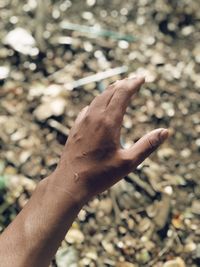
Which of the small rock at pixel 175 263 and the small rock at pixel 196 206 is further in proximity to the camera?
the small rock at pixel 196 206

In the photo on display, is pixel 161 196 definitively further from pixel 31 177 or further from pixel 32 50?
pixel 32 50

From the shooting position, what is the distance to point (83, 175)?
1532 mm

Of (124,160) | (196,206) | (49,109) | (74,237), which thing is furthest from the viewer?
(49,109)

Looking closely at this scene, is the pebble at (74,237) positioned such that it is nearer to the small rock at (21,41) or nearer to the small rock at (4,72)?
the small rock at (4,72)

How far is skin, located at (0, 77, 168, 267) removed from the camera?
1505 millimetres

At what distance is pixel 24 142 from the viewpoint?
2.65 meters

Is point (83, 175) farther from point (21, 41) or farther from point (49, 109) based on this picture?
point (21, 41)

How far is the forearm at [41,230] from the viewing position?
1.50 meters

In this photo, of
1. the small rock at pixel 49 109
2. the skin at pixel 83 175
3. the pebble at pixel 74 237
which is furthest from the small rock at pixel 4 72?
the skin at pixel 83 175

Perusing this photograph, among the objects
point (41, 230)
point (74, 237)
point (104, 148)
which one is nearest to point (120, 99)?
point (104, 148)

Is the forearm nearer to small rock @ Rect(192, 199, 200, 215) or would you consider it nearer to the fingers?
the fingers

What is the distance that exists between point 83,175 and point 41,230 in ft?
0.64

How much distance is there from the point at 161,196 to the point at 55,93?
2.50 feet

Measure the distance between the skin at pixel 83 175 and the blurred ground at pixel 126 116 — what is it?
2.92 ft
